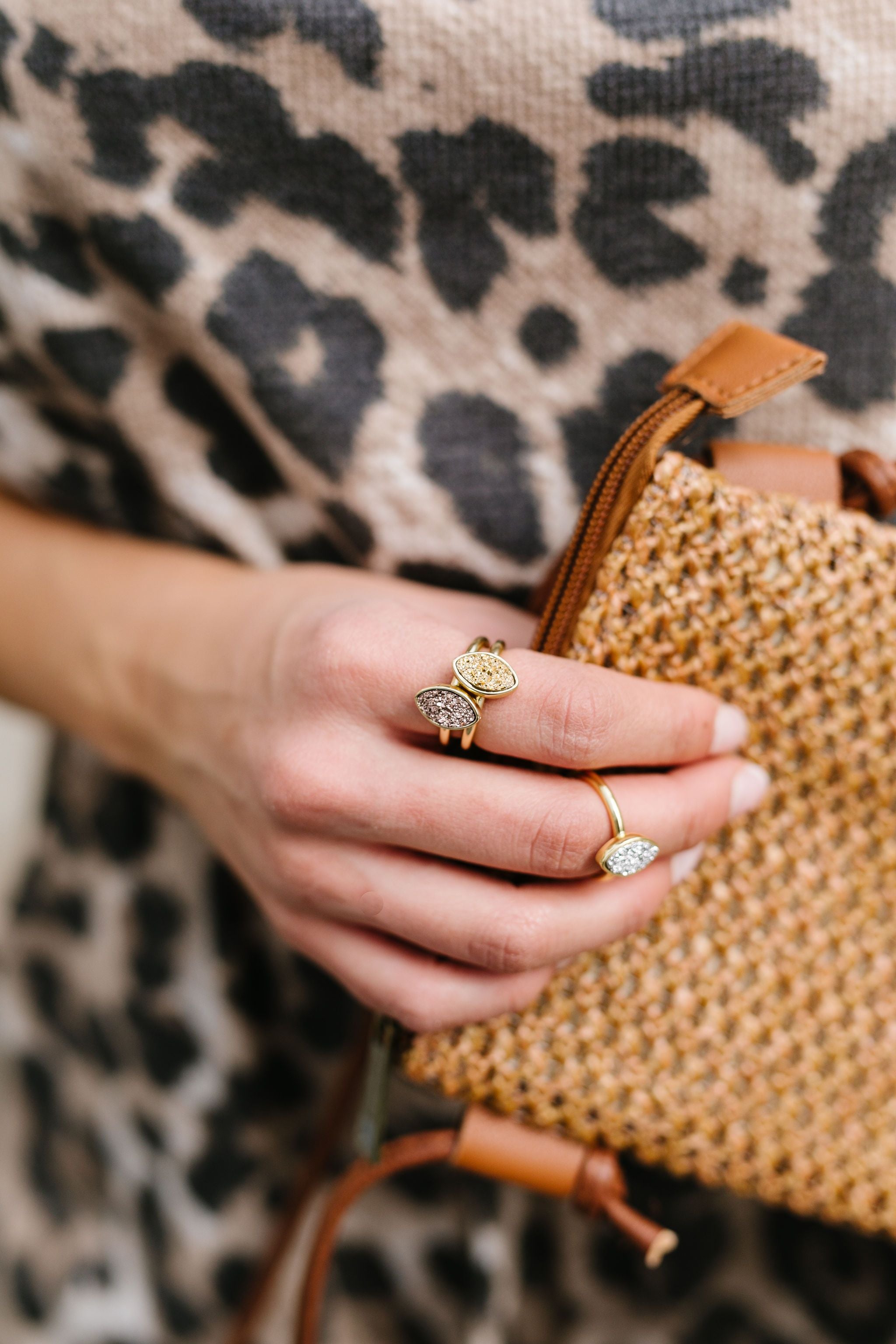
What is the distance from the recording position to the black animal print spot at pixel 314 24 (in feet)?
1.68

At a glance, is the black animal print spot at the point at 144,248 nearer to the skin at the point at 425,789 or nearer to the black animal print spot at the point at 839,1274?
the skin at the point at 425,789

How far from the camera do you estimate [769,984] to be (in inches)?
21.8

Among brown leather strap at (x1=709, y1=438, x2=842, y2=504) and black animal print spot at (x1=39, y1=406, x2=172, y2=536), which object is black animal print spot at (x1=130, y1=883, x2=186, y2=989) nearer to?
black animal print spot at (x1=39, y1=406, x2=172, y2=536)

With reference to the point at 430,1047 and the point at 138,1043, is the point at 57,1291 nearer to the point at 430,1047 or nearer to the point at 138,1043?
the point at 138,1043

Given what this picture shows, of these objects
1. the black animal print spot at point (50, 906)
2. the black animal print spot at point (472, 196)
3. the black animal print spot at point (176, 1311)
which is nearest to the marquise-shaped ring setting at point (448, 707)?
the black animal print spot at point (472, 196)

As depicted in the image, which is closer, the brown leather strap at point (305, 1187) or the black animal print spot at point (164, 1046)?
the brown leather strap at point (305, 1187)

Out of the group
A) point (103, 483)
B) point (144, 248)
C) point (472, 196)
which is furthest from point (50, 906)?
point (472, 196)

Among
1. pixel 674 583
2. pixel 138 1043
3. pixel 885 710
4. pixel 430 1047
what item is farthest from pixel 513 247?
pixel 138 1043

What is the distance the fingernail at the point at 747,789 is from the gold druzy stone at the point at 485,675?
18 centimetres

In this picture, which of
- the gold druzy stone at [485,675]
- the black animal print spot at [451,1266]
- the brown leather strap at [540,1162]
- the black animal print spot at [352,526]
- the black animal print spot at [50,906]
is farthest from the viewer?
the black animal print spot at [50,906]

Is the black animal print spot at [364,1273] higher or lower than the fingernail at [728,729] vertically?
lower

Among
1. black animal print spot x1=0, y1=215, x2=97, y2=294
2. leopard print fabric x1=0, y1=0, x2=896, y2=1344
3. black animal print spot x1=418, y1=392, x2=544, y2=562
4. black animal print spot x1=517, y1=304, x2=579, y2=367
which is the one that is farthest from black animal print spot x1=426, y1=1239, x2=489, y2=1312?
black animal print spot x1=0, y1=215, x2=97, y2=294

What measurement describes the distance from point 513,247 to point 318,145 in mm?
148

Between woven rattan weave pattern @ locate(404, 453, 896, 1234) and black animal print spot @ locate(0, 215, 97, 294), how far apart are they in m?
0.51
